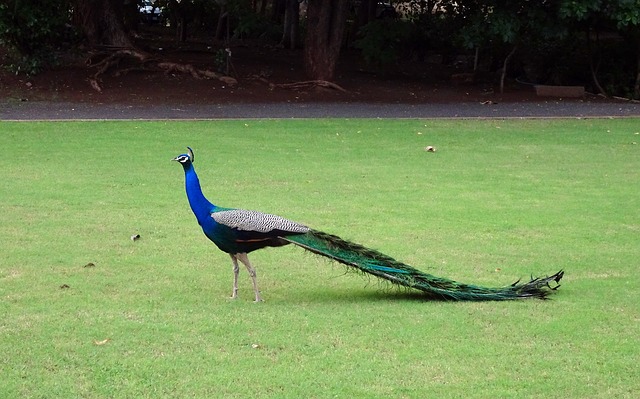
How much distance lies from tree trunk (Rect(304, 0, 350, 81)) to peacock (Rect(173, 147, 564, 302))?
1663 centimetres

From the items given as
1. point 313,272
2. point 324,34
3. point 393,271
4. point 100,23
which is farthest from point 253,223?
point 100,23

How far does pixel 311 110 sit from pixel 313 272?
505 inches

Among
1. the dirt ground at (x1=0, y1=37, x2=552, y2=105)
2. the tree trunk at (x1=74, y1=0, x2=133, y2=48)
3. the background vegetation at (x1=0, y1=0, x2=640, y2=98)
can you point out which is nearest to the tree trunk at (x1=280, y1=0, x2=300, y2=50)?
the background vegetation at (x1=0, y1=0, x2=640, y2=98)

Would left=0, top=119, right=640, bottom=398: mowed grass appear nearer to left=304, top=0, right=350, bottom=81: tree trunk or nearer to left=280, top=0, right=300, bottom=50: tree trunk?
left=304, top=0, right=350, bottom=81: tree trunk

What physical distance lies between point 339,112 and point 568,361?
593 inches

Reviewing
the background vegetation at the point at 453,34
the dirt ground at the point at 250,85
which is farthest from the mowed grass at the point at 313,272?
the background vegetation at the point at 453,34

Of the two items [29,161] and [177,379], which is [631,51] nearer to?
[29,161]

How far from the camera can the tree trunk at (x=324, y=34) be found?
23641mm

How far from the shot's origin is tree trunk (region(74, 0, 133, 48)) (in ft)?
79.2

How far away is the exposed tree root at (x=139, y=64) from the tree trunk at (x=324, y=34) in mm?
2029

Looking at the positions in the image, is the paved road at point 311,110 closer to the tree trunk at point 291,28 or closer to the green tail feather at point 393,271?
the tree trunk at point 291,28

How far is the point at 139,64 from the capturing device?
24.5m

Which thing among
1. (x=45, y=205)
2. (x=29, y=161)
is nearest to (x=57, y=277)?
(x=45, y=205)

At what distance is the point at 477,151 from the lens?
53.5 ft
